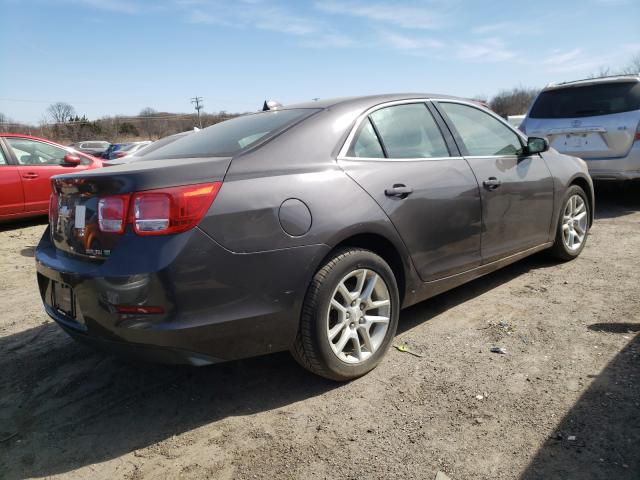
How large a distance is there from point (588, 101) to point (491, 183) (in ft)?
14.1

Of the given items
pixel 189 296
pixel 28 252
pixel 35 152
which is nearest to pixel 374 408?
pixel 189 296

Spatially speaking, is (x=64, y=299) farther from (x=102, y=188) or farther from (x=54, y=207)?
(x=102, y=188)

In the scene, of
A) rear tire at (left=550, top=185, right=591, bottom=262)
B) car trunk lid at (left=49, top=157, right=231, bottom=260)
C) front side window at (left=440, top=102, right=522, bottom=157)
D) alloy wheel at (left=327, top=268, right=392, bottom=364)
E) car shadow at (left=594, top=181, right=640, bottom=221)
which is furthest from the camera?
car shadow at (left=594, top=181, right=640, bottom=221)

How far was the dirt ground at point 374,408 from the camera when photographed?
6.85 feet

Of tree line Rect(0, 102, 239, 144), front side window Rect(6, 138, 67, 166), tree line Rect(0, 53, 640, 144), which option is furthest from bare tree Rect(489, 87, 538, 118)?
front side window Rect(6, 138, 67, 166)

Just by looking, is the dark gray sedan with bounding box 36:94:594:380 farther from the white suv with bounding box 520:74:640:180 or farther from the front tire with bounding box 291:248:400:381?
the white suv with bounding box 520:74:640:180

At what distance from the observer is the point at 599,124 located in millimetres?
6566

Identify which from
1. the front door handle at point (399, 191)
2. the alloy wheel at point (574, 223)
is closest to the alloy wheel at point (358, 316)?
the front door handle at point (399, 191)

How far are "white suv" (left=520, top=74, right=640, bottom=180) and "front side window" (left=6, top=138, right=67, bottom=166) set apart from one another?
7372 mm

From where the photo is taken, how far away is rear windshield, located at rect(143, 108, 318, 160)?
268cm

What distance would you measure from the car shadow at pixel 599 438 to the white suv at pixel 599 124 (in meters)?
4.76

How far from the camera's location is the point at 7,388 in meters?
2.86

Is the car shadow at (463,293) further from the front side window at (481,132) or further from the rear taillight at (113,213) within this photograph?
the rear taillight at (113,213)

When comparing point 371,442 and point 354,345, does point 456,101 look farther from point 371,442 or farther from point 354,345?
point 371,442
